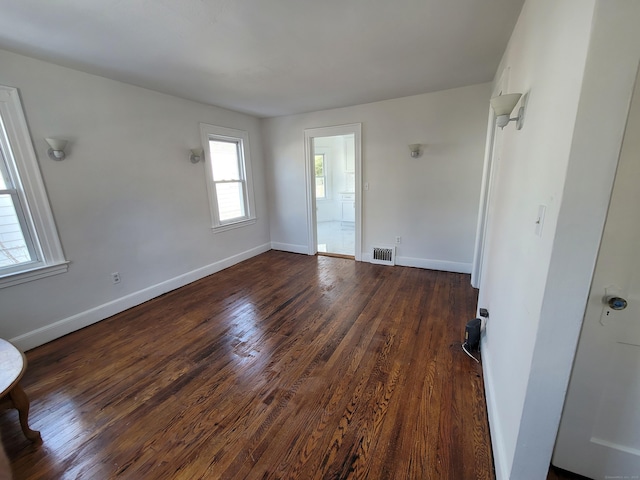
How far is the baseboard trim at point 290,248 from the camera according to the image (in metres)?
4.93

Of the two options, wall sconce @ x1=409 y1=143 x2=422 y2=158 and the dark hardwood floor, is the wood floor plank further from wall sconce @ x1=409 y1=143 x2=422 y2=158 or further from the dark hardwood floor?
wall sconce @ x1=409 y1=143 x2=422 y2=158

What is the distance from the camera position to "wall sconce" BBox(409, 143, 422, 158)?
3.58 metres

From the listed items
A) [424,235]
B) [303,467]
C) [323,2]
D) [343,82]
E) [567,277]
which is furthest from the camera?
[424,235]

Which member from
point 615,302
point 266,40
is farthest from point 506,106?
point 266,40

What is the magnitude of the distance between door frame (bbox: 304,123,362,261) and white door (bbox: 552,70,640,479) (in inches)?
131

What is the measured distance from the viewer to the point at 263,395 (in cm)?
176

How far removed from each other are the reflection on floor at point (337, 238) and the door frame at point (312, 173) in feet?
1.70

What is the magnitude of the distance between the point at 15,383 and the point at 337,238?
5.32 m

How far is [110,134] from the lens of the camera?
2738mm

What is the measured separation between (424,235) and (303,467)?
3.30 metres

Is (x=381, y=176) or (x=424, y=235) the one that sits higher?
(x=381, y=176)

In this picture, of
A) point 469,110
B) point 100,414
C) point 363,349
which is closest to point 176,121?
point 100,414

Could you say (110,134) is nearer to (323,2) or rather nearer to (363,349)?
(323,2)

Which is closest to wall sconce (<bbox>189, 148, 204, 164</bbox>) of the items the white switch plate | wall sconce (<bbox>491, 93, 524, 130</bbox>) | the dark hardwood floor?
the dark hardwood floor
